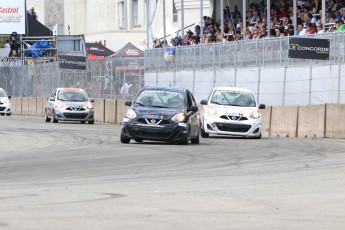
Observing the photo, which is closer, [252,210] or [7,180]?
[252,210]

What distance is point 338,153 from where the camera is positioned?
23.2m

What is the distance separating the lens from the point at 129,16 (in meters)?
80.7

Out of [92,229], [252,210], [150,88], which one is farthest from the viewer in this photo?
[150,88]

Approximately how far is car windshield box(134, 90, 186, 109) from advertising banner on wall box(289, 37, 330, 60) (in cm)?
630

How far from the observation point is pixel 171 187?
1435 cm

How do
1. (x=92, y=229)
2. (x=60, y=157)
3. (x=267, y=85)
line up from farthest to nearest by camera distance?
(x=267, y=85), (x=60, y=157), (x=92, y=229)

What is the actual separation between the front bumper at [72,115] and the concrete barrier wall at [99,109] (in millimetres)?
4414

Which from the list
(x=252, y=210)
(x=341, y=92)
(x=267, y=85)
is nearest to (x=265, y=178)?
(x=252, y=210)

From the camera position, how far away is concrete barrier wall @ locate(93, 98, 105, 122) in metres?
49.1

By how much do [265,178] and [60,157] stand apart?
6.30 metres

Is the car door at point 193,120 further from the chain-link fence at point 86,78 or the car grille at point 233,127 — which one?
the chain-link fence at point 86,78

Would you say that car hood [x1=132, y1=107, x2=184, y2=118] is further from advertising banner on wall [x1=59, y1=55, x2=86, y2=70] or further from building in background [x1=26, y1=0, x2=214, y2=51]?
building in background [x1=26, y1=0, x2=214, y2=51]

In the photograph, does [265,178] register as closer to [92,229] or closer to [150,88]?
[92,229]

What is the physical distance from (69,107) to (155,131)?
18450 mm
